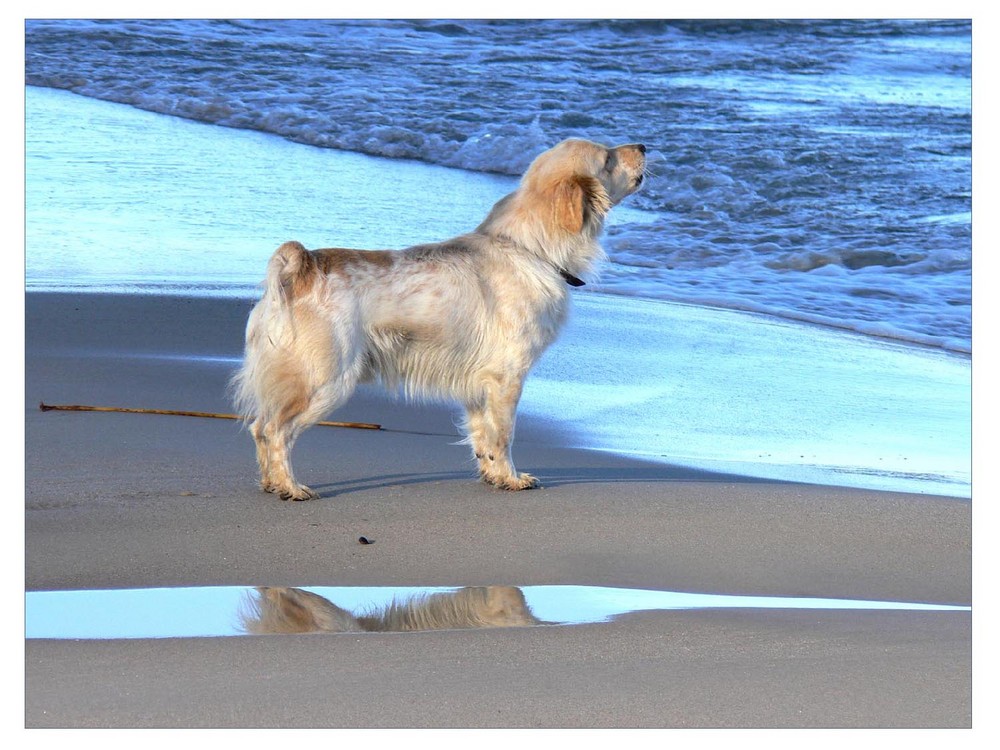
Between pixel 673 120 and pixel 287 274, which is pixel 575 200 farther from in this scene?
pixel 673 120

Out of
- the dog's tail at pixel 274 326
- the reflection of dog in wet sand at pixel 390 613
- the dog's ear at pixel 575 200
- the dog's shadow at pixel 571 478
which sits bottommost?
the dog's shadow at pixel 571 478

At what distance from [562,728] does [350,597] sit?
118 centimetres

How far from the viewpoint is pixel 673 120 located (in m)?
13.7

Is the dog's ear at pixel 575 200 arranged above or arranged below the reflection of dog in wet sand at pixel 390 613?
above

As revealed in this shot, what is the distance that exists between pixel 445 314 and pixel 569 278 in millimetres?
662

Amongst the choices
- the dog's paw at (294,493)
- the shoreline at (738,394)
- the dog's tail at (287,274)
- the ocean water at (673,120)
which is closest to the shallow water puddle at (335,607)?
the dog's paw at (294,493)

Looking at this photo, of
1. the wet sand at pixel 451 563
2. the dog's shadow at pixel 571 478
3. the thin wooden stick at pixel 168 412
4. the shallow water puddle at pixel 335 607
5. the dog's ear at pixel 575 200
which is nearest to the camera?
the wet sand at pixel 451 563

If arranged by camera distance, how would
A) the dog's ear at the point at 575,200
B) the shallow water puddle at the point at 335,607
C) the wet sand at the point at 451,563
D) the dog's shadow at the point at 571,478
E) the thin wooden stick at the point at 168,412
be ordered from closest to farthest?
the wet sand at the point at 451,563, the shallow water puddle at the point at 335,607, the dog's shadow at the point at 571,478, the dog's ear at the point at 575,200, the thin wooden stick at the point at 168,412

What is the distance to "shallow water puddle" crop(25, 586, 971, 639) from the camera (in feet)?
12.8

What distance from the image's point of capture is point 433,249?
18.6 ft

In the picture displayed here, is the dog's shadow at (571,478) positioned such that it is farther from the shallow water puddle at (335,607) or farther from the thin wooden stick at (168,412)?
the shallow water puddle at (335,607)

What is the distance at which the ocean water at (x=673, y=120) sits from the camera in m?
10.0

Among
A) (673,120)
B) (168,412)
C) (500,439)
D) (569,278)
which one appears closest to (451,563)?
(500,439)

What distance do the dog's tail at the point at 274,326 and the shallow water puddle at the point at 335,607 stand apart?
129 centimetres
